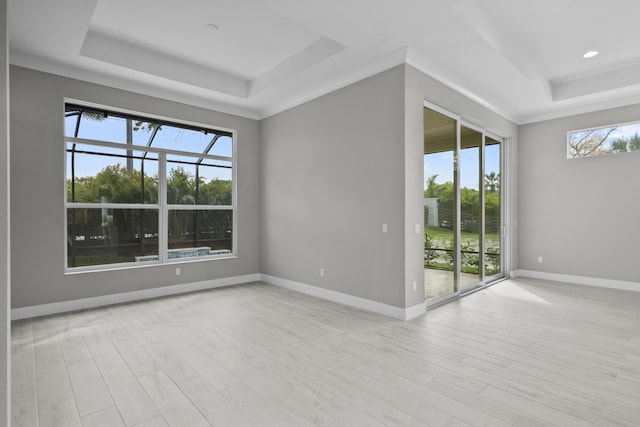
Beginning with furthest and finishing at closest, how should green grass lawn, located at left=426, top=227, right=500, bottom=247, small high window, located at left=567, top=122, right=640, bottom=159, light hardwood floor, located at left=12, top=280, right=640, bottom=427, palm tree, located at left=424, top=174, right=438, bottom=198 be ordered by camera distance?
small high window, located at left=567, top=122, right=640, bottom=159 → green grass lawn, located at left=426, top=227, right=500, bottom=247 → palm tree, located at left=424, top=174, right=438, bottom=198 → light hardwood floor, located at left=12, top=280, right=640, bottom=427

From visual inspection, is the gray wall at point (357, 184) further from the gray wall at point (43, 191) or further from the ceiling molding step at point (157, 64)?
the gray wall at point (43, 191)

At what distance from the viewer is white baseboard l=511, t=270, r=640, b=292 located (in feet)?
16.9

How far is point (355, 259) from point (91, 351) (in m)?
2.94

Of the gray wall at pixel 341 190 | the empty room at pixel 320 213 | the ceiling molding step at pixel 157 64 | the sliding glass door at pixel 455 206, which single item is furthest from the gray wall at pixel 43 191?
the sliding glass door at pixel 455 206

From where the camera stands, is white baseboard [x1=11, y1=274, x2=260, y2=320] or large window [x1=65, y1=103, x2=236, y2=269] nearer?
white baseboard [x1=11, y1=274, x2=260, y2=320]

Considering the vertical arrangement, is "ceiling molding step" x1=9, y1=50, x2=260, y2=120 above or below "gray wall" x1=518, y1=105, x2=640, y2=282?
above

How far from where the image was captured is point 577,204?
5.62 metres

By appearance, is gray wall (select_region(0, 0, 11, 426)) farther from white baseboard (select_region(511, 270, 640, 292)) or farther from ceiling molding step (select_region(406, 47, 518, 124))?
white baseboard (select_region(511, 270, 640, 292))

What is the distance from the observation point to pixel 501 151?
6.13m

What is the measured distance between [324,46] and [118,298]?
4231 mm

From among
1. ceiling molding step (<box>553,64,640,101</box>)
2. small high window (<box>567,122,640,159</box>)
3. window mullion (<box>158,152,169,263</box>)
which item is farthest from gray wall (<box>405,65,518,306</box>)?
window mullion (<box>158,152,169,263</box>)

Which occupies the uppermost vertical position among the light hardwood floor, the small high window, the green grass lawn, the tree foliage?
the small high window

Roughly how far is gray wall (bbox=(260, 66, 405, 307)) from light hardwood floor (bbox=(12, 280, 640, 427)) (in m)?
0.65

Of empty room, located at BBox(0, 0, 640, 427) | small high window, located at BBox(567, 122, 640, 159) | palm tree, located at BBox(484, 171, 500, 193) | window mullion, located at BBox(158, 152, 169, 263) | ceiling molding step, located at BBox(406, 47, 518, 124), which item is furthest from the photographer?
palm tree, located at BBox(484, 171, 500, 193)
